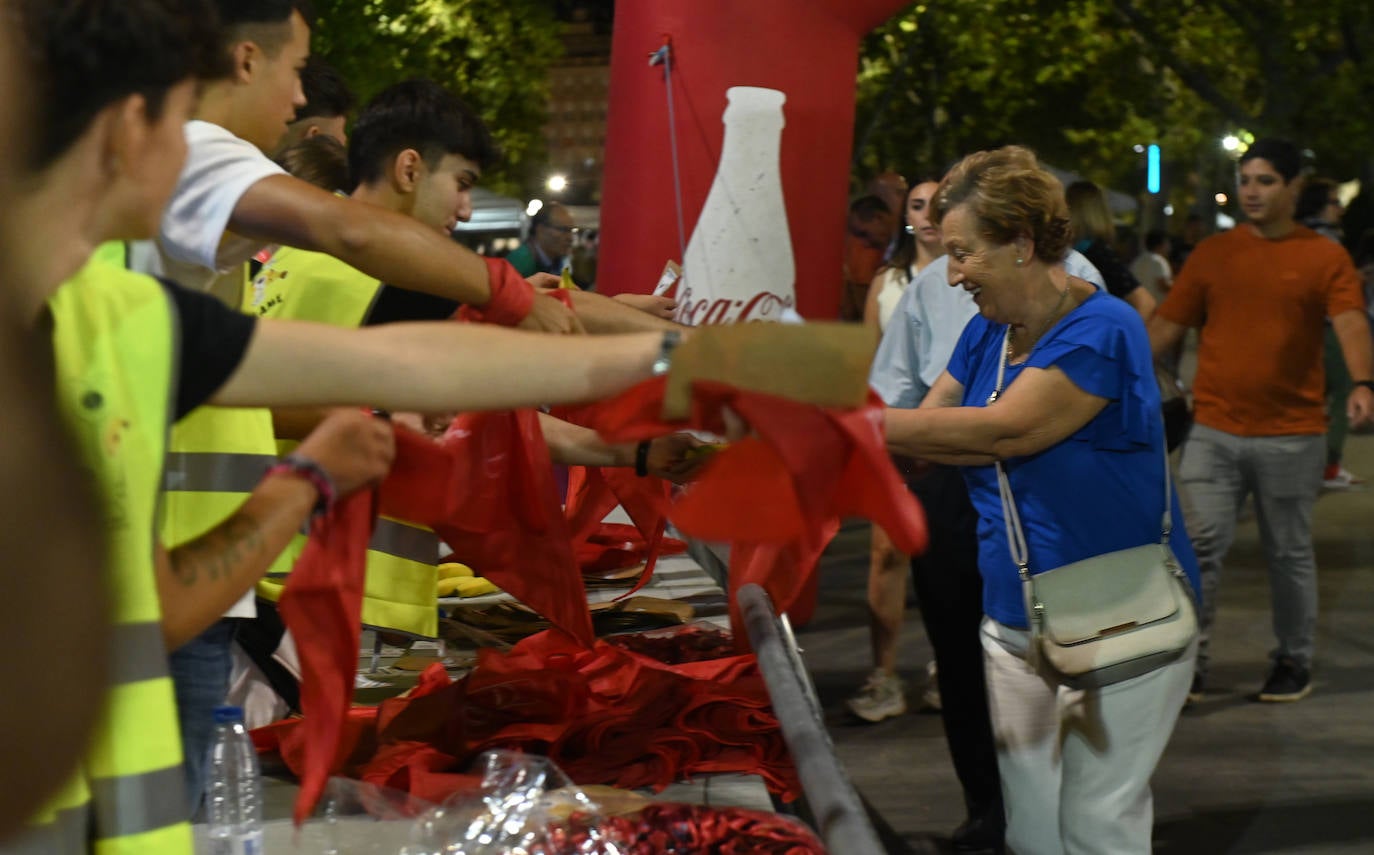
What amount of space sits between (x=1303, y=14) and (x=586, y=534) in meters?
21.8

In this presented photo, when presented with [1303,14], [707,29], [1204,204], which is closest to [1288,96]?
[1303,14]

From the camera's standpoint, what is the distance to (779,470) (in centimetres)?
229

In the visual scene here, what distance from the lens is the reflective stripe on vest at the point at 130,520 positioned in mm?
1796

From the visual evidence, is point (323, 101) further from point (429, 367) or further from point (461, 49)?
point (461, 49)

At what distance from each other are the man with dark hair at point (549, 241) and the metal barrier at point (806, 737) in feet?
28.9

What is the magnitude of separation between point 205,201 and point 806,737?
140cm

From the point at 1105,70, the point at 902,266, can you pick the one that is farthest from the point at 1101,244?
the point at 1105,70

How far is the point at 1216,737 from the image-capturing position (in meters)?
6.82

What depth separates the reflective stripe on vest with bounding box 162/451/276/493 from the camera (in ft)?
9.37

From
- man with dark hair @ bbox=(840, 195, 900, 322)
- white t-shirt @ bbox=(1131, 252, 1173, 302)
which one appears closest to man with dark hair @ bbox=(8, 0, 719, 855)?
man with dark hair @ bbox=(840, 195, 900, 322)

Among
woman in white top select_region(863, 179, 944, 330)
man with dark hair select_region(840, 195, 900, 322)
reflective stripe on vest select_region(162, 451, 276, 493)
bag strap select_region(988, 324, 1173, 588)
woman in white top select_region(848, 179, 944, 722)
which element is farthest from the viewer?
man with dark hair select_region(840, 195, 900, 322)

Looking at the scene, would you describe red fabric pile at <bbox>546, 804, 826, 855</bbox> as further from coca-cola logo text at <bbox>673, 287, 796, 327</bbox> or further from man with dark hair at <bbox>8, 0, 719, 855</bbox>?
coca-cola logo text at <bbox>673, 287, 796, 327</bbox>

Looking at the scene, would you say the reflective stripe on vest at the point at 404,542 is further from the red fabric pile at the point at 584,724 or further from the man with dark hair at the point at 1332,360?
the man with dark hair at the point at 1332,360

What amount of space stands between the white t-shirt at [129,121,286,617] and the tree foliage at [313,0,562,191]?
13.9m
